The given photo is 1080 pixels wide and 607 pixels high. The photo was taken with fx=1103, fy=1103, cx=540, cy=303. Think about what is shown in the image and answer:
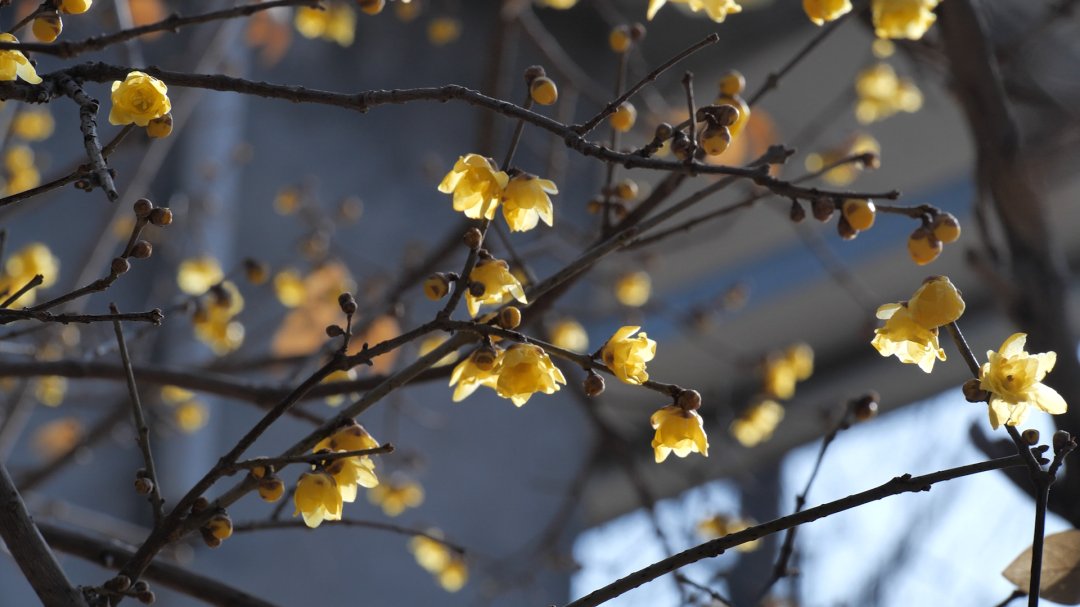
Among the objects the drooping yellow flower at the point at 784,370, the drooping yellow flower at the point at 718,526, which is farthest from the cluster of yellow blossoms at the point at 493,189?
the drooping yellow flower at the point at 784,370

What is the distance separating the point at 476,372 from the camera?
87cm

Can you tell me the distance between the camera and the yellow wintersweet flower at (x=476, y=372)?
0.82 m

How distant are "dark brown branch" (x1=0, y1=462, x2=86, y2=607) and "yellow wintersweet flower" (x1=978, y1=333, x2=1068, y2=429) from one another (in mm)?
668

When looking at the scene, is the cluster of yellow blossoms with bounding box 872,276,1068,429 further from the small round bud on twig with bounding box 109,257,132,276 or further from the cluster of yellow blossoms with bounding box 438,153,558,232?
the small round bud on twig with bounding box 109,257,132,276

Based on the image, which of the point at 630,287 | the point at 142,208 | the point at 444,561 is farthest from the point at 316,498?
the point at 630,287

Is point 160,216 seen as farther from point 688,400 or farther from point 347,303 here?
point 688,400

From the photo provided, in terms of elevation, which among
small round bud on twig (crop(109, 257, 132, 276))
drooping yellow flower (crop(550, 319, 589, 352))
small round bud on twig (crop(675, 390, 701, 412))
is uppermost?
drooping yellow flower (crop(550, 319, 589, 352))

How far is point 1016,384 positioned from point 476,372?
0.41 metres

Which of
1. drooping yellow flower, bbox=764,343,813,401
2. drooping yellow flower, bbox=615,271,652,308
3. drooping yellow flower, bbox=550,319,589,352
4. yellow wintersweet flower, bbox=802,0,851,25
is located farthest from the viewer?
drooping yellow flower, bbox=615,271,652,308

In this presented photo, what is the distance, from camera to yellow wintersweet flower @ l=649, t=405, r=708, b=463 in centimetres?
84

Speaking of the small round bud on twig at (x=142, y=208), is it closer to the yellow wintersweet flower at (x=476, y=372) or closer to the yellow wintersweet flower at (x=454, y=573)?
the yellow wintersweet flower at (x=476, y=372)

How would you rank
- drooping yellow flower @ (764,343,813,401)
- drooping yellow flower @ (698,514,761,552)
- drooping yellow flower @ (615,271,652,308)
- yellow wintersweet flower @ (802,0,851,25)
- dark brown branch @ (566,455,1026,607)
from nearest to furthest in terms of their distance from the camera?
dark brown branch @ (566,455,1026,607) < yellow wintersweet flower @ (802,0,851,25) < drooping yellow flower @ (698,514,761,552) < drooping yellow flower @ (764,343,813,401) < drooping yellow flower @ (615,271,652,308)

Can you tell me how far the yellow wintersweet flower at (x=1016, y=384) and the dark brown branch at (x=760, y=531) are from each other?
0.05m

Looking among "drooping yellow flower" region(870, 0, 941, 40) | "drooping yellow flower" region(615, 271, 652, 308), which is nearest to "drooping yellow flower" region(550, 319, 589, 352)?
"drooping yellow flower" region(615, 271, 652, 308)
